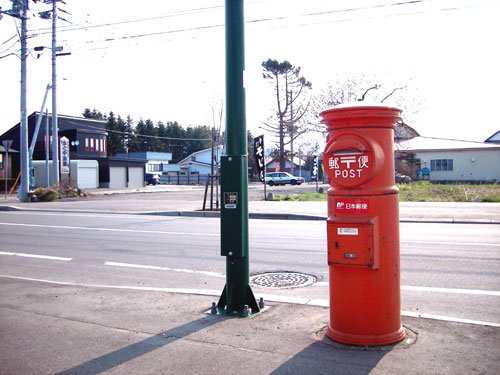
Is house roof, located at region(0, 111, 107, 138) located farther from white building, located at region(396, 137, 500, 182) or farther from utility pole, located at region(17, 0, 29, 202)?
white building, located at region(396, 137, 500, 182)

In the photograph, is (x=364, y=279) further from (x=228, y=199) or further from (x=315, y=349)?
(x=228, y=199)

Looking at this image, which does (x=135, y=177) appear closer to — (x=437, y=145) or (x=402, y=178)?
(x=402, y=178)

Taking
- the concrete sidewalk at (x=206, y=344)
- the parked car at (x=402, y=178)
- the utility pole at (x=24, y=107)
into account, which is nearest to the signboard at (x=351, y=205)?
the concrete sidewalk at (x=206, y=344)

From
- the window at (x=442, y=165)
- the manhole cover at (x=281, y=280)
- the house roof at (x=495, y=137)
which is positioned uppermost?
the house roof at (x=495, y=137)

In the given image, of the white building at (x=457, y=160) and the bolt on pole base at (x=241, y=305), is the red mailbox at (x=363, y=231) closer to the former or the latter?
the bolt on pole base at (x=241, y=305)

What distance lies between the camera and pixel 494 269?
780cm

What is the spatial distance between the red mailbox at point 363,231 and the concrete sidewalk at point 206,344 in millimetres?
225

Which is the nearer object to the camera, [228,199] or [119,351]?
[119,351]

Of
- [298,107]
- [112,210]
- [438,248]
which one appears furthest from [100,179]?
[438,248]

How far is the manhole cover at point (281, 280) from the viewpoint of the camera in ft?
23.6

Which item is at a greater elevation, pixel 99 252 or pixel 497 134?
pixel 497 134

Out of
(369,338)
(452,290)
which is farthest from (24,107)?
(369,338)

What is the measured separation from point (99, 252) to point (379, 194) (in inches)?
310

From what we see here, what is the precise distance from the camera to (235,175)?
17.7ft
